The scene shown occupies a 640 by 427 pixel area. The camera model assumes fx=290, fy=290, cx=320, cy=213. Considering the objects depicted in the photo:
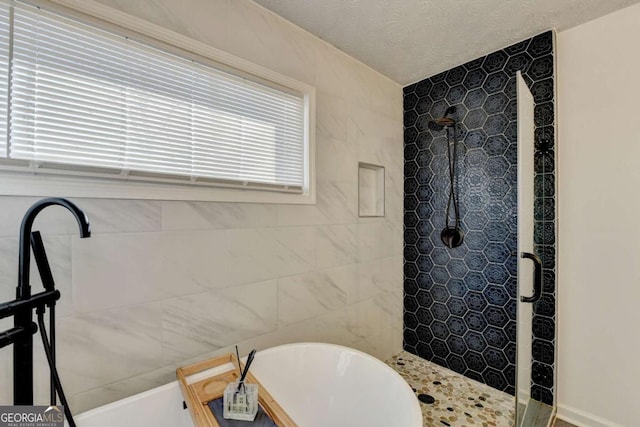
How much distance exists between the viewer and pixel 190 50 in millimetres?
1447

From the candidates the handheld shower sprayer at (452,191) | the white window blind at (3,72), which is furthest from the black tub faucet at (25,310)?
the handheld shower sprayer at (452,191)

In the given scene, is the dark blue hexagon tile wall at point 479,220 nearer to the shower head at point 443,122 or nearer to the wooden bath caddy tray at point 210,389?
the shower head at point 443,122

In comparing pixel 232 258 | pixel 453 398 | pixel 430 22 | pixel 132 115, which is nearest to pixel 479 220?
pixel 453 398

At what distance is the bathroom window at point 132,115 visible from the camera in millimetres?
1097

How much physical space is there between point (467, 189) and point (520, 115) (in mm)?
912

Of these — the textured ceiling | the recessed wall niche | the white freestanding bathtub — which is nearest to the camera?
the white freestanding bathtub

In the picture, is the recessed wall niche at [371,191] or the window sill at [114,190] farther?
the recessed wall niche at [371,191]

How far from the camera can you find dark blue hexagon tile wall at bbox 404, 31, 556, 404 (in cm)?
199

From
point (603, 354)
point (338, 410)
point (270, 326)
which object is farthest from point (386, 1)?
point (603, 354)

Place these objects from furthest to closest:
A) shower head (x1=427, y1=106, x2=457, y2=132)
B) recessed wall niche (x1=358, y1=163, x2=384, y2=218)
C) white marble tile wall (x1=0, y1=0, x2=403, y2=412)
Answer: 1. recessed wall niche (x1=358, y1=163, x2=384, y2=218)
2. shower head (x1=427, y1=106, x2=457, y2=132)
3. white marble tile wall (x1=0, y1=0, x2=403, y2=412)

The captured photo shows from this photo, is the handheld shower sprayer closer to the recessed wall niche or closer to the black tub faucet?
the recessed wall niche

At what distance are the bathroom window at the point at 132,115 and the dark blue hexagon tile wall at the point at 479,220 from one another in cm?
134

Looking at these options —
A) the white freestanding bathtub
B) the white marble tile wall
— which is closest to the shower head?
the white marble tile wall

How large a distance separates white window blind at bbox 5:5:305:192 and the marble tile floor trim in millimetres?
1800
